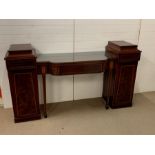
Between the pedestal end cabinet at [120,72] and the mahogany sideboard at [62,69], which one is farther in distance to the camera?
the pedestal end cabinet at [120,72]

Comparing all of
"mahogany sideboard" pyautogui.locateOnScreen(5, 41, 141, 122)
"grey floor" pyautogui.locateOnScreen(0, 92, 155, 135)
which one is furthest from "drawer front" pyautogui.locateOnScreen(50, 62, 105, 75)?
"grey floor" pyautogui.locateOnScreen(0, 92, 155, 135)

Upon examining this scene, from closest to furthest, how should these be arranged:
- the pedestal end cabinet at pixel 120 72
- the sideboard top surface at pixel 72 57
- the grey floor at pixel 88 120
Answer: the grey floor at pixel 88 120
the sideboard top surface at pixel 72 57
the pedestal end cabinet at pixel 120 72

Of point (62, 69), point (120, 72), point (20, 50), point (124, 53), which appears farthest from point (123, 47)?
point (20, 50)

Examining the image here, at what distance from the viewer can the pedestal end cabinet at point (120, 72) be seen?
2484 mm

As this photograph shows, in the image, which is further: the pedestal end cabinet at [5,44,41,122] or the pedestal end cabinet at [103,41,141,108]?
the pedestal end cabinet at [103,41,141,108]

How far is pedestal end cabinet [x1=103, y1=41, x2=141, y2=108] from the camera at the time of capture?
2.48 m

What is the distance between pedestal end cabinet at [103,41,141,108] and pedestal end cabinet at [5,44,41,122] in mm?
1004

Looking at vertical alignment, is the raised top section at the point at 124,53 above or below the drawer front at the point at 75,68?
above

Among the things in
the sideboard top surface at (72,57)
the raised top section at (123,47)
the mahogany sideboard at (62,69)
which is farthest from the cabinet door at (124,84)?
the sideboard top surface at (72,57)

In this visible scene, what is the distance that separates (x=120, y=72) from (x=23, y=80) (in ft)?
4.21

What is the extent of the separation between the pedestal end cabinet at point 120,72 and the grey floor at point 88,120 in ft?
0.56

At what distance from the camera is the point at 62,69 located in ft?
7.60

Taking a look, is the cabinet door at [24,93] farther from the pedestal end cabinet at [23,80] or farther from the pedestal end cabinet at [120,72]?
the pedestal end cabinet at [120,72]

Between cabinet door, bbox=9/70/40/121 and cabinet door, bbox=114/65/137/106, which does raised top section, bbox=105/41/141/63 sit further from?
cabinet door, bbox=9/70/40/121
